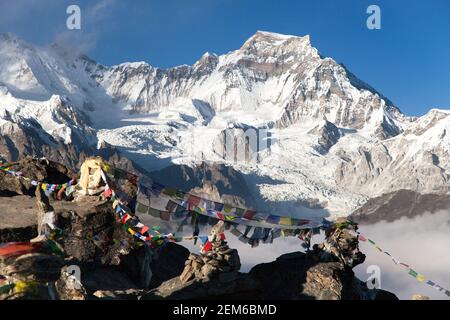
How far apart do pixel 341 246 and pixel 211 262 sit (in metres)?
5.57

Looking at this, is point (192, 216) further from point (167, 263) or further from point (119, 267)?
point (167, 263)

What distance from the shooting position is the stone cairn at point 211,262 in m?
20.3

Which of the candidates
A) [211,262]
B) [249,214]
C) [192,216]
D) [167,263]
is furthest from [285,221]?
[167,263]

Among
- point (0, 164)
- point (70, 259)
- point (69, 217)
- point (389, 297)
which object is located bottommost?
point (389, 297)

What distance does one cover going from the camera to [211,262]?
20.6 metres

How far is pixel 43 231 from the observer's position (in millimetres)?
20469

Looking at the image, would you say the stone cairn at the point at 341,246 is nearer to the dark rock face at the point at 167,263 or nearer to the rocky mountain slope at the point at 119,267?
the rocky mountain slope at the point at 119,267

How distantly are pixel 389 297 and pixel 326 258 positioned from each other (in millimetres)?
4379

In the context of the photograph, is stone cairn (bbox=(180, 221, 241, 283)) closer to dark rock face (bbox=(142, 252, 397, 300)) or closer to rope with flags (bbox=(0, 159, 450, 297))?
dark rock face (bbox=(142, 252, 397, 300))

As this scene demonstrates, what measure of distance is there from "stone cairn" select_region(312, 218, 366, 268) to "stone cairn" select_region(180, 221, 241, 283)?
3.62 m

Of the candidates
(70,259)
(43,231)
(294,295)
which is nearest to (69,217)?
(70,259)

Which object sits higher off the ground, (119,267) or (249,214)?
(249,214)
